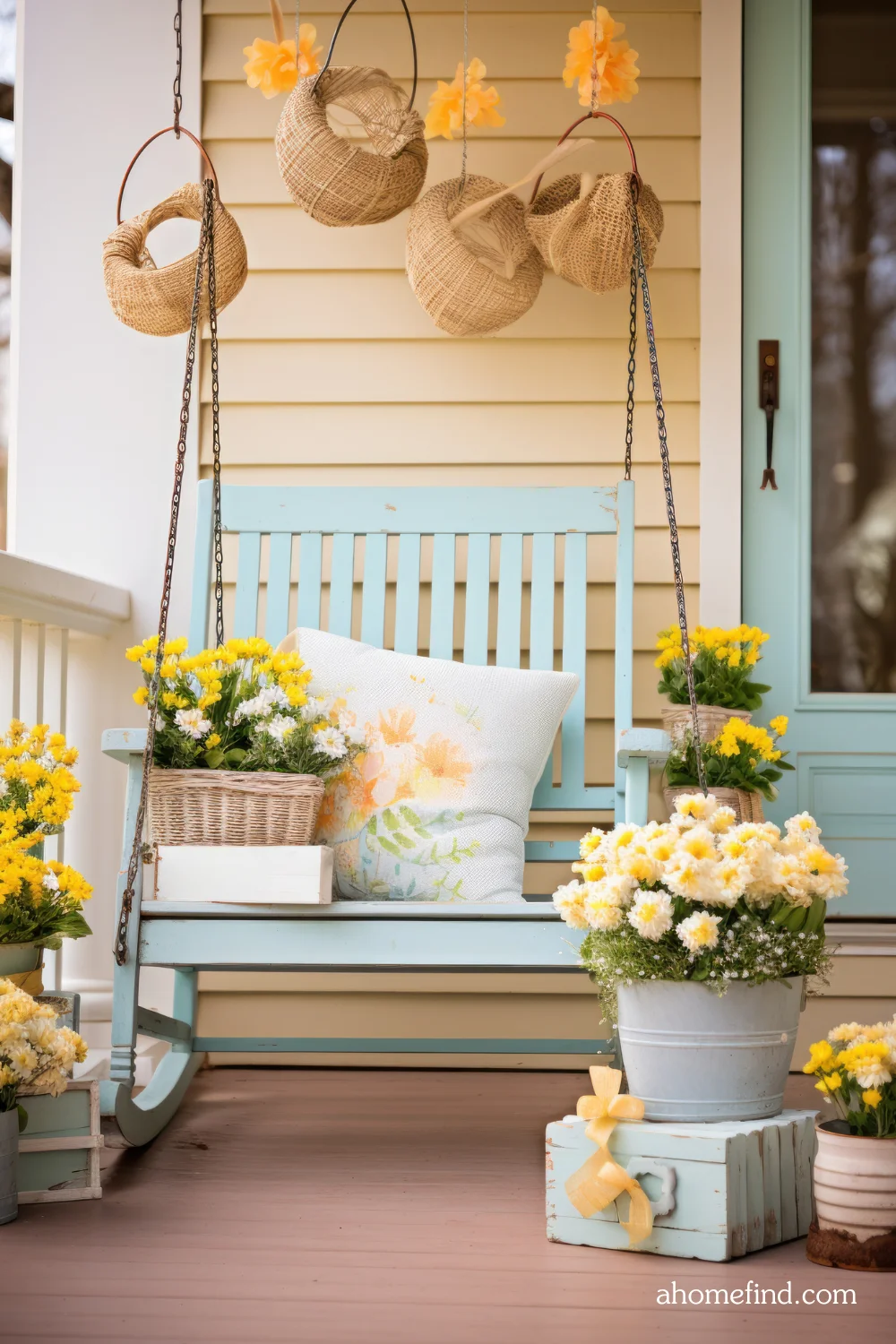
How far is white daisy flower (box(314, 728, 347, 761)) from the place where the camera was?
1751 mm

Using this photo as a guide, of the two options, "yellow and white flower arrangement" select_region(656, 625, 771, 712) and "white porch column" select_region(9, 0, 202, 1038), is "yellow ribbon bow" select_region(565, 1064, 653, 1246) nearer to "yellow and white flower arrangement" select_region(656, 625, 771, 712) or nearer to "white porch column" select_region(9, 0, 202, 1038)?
"yellow and white flower arrangement" select_region(656, 625, 771, 712)

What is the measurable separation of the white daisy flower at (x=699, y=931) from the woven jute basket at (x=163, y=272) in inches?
57.4

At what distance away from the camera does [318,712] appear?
1798mm

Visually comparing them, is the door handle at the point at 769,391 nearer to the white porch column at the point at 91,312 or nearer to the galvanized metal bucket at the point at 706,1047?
the white porch column at the point at 91,312

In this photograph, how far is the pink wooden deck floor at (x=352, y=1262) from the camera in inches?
47.0

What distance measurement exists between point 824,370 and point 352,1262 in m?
1.90

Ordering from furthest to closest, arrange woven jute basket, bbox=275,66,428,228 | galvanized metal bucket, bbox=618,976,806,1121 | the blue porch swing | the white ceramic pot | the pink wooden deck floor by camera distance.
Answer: woven jute basket, bbox=275,66,428,228 < the blue porch swing < galvanized metal bucket, bbox=618,976,806,1121 < the white ceramic pot < the pink wooden deck floor

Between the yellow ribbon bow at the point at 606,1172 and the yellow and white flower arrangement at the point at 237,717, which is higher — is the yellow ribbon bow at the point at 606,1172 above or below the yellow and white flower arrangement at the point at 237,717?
below

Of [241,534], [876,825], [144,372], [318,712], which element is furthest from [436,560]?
[876,825]

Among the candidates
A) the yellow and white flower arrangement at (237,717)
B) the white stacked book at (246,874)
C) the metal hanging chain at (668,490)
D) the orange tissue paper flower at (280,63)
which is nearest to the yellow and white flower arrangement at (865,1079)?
the metal hanging chain at (668,490)

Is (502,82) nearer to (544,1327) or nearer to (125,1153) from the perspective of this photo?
(125,1153)

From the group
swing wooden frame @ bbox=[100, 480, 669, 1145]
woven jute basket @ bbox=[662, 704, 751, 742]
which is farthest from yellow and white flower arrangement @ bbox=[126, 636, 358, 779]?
woven jute basket @ bbox=[662, 704, 751, 742]

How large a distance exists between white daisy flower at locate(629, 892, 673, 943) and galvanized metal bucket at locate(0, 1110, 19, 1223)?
2.53ft

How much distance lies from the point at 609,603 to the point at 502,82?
42.6 inches
